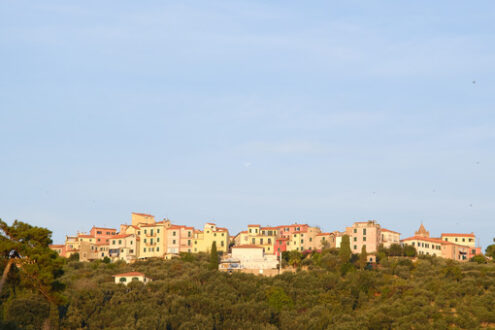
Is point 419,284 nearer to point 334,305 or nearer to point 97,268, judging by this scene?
point 334,305

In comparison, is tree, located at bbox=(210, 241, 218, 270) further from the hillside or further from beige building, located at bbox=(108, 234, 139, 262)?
beige building, located at bbox=(108, 234, 139, 262)

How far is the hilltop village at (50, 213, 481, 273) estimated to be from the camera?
11644 cm

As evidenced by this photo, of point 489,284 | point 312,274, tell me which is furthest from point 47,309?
point 489,284

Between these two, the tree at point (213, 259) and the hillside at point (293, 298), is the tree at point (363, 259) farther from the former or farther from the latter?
the tree at point (213, 259)

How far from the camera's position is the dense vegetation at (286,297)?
3356 inches

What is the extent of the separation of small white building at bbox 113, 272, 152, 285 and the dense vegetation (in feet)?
5.52

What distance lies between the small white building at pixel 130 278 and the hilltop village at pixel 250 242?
14.4 metres

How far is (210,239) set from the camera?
12456 cm

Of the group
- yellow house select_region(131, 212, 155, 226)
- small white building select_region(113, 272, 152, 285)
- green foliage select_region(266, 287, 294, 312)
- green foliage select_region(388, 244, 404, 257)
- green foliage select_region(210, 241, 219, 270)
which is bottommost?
green foliage select_region(266, 287, 294, 312)

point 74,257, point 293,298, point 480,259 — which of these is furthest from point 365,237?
point 74,257

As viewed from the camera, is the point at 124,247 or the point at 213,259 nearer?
the point at 213,259

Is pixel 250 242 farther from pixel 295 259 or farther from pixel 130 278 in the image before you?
pixel 130 278

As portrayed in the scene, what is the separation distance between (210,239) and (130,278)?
22.3 meters

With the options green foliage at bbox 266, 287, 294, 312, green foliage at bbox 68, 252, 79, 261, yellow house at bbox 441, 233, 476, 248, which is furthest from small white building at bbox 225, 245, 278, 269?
yellow house at bbox 441, 233, 476, 248
